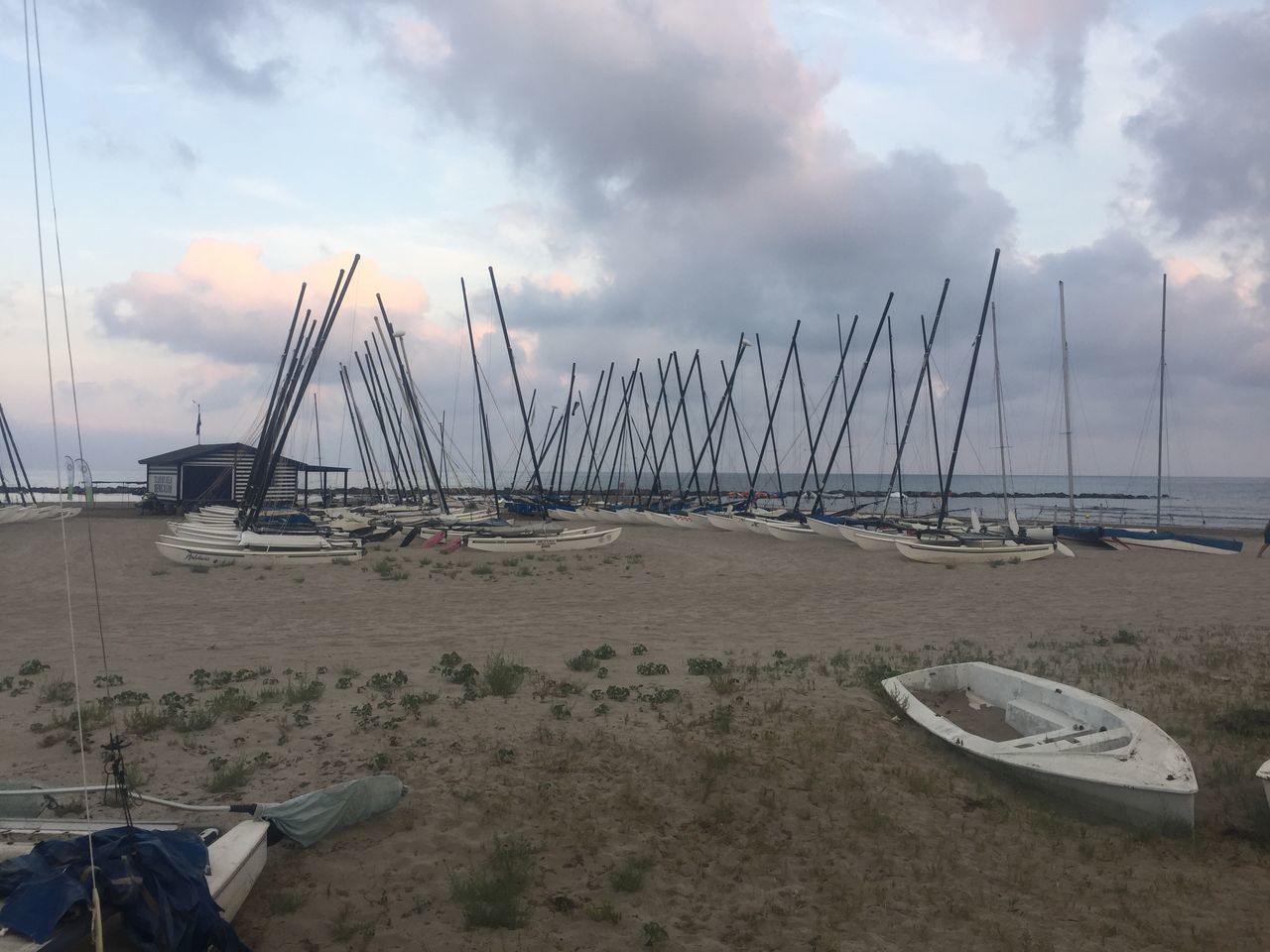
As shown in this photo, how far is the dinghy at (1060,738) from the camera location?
6.58 metres

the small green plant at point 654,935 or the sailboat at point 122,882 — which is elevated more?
the sailboat at point 122,882

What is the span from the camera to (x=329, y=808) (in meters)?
6.05

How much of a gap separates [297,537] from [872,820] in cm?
2391

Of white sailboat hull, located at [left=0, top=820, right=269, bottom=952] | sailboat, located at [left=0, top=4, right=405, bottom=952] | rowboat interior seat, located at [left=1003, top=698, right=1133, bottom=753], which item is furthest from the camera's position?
rowboat interior seat, located at [left=1003, top=698, right=1133, bottom=753]

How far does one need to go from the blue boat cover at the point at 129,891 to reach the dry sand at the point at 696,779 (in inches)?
25.4

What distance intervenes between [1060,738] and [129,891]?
8.14 m

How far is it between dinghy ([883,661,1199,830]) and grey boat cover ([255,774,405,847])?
5.58 m

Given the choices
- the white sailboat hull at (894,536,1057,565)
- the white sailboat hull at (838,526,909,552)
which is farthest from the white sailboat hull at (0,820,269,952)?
the white sailboat hull at (838,526,909,552)

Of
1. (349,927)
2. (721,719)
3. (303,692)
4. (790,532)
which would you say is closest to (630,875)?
(349,927)

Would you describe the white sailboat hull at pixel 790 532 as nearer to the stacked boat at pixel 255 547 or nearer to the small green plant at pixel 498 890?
the stacked boat at pixel 255 547

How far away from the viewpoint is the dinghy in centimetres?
658

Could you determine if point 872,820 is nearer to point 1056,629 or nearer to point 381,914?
point 381,914

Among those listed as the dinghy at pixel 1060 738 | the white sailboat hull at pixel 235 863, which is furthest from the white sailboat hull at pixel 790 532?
the white sailboat hull at pixel 235 863

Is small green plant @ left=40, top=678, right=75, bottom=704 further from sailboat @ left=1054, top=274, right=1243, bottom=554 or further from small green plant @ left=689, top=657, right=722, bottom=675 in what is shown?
sailboat @ left=1054, top=274, right=1243, bottom=554
